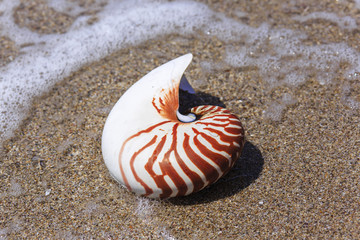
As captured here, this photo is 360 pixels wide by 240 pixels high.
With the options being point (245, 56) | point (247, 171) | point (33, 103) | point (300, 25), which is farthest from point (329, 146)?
point (33, 103)

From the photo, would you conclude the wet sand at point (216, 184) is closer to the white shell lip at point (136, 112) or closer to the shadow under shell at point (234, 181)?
the shadow under shell at point (234, 181)

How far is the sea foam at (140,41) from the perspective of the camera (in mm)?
4332

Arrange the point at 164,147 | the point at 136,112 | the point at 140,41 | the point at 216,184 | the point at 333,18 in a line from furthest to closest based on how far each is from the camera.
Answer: the point at 333,18, the point at 140,41, the point at 216,184, the point at 136,112, the point at 164,147

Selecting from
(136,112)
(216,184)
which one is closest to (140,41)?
(136,112)

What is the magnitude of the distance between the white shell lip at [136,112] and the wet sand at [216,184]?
452 millimetres

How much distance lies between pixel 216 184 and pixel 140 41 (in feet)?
7.19

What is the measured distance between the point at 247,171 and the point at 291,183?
379 millimetres

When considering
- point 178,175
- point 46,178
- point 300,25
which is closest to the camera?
point 178,175

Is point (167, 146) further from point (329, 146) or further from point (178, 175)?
point (329, 146)

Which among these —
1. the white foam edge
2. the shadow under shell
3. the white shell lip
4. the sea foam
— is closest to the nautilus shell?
the white shell lip

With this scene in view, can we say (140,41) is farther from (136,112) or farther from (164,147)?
(164,147)

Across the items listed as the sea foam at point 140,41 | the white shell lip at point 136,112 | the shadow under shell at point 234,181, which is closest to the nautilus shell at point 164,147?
the white shell lip at point 136,112

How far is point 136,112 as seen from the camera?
10.4ft

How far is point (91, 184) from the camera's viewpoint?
3488 millimetres
